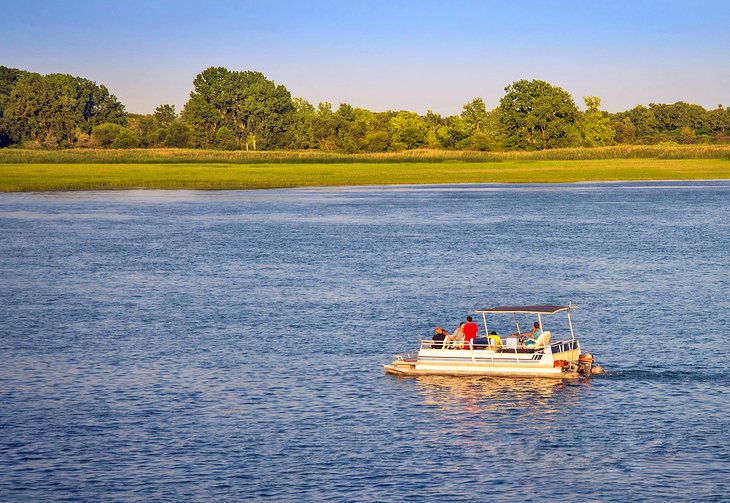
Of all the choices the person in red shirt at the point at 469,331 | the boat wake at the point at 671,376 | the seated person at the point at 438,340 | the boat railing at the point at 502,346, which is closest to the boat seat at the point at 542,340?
the boat railing at the point at 502,346

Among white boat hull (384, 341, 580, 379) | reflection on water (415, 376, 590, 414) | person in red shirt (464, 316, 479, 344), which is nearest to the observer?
reflection on water (415, 376, 590, 414)

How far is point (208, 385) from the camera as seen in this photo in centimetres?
4925

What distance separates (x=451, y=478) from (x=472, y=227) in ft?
292

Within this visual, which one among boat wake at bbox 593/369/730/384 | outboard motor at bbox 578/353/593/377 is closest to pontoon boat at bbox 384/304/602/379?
outboard motor at bbox 578/353/593/377

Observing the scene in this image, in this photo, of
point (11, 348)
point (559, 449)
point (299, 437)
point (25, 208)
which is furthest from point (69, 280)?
point (25, 208)

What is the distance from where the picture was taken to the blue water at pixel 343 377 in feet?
121

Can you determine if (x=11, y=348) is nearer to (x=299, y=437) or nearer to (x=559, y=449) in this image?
(x=299, y=437)

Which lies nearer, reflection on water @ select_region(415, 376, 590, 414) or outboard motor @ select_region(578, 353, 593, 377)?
reflection on water @ select_region(415, 376, 590, 414)

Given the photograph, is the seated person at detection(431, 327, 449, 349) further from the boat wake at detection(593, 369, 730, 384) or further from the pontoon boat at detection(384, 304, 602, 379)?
the boat wake at detection(593, 369, 730, 384)

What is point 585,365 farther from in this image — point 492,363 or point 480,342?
point 480,342

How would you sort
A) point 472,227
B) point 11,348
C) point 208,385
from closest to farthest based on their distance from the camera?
point 208,385, point 11,348, point 472,227

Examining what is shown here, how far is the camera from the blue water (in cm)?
3700

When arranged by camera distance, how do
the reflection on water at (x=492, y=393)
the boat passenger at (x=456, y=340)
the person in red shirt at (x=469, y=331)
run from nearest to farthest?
the reflection on water at (x=492, y=393), the boat passenger at (x=456, y=340), the person in red shirt at (x=469, y=331)

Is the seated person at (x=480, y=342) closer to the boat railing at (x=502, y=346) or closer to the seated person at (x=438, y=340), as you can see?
the boat railing at (x=502, y=346)
